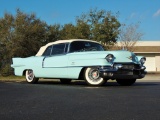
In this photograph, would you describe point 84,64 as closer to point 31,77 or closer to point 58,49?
point 58,49

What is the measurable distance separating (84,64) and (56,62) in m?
1.58

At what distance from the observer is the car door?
13.0 m

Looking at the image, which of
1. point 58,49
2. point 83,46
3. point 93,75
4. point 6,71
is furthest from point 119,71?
point 6,71

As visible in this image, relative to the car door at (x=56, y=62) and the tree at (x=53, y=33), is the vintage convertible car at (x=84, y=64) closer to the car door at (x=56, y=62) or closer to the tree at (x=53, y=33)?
the car door at (x=56, y=62)

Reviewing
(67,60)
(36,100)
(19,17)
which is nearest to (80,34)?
(19,17)

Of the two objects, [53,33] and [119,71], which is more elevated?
[53,33]

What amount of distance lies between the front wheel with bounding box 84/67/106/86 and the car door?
1.09 meters

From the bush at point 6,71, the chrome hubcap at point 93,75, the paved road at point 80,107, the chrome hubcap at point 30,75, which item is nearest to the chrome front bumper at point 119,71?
the chrome hubcap at point 93,75

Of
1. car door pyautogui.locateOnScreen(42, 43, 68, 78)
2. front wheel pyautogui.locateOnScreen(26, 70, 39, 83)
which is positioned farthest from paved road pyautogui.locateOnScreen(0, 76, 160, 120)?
front wheel pyautogui.locateOnScreen(26, 70, 39, 83)

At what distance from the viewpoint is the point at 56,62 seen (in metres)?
13.3

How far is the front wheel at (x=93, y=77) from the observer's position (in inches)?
471

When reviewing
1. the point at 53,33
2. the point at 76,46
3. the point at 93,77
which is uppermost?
the point at 53,33

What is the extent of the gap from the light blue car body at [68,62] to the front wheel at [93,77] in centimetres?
21

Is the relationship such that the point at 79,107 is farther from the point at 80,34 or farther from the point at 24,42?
the point at 80,34
